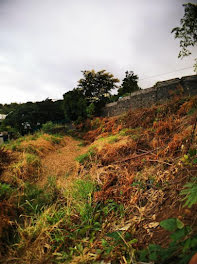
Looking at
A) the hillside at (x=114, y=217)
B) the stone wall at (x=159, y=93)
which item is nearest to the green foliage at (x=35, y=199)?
the hillside at (x=114, y=217)

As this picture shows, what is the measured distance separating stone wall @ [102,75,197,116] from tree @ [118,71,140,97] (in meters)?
10.5

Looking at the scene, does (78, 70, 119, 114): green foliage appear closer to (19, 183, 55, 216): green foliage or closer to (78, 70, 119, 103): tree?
(78, 70, 119, 103): tree

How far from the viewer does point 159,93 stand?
7637mm

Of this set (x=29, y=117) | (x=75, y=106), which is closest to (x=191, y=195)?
(x=75, y=106)

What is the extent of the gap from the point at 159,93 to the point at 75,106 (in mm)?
6591

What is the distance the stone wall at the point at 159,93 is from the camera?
6.45 m

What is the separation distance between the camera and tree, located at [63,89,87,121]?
36.7 ft

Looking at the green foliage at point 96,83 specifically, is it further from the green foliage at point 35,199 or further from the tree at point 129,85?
the green foliage at point 35,199

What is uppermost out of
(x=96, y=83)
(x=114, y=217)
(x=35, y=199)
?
(x=96, y=83)

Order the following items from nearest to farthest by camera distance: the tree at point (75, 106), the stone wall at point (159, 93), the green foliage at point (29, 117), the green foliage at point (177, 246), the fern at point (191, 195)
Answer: the green foliage at point (177, 246) → the fern at point (191, 195) → the stone wall at point (159, 93) → the tree at point (75, 106) → the green foliage at point (29, 117)

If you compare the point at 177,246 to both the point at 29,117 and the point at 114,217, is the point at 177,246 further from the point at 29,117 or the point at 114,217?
the point at 29,117

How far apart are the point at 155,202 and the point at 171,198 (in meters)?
0.21

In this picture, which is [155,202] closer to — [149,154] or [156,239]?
[156,239]

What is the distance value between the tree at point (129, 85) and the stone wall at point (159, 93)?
34.5ft
